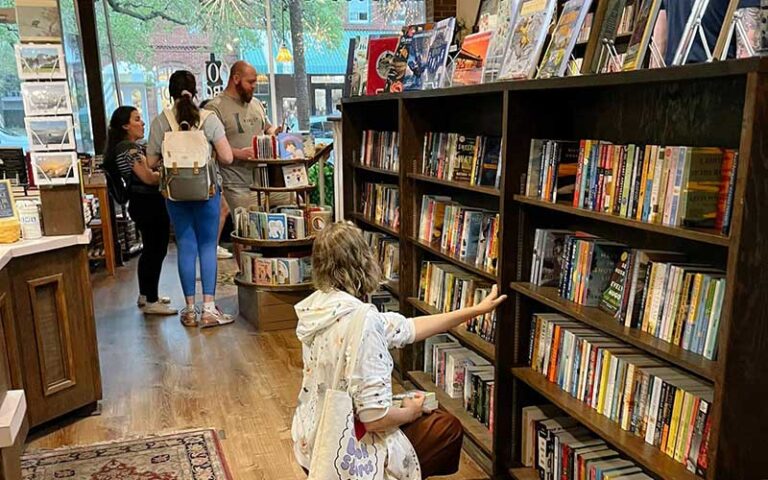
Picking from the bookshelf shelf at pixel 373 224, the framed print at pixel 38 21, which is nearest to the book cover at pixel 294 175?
the bookshelf shelf at pixel 373 224

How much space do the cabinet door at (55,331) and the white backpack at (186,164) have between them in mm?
1000

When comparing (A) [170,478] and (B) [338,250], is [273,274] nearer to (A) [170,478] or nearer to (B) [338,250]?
(A) [170,478]

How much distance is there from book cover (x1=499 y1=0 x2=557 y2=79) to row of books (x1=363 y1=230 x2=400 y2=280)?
1.36m

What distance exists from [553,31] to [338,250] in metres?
1.05

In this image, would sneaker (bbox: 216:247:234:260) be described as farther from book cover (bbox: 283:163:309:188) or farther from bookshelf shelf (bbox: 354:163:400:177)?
bookshelf shelf (bbox: 354:163:400:177)

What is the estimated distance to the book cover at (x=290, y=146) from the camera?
430 centimetres

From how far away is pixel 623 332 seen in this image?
1.89 m

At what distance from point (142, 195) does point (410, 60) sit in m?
2.23

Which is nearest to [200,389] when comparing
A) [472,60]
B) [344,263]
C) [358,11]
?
[344,263]

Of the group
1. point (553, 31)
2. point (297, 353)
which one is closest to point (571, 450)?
point (553, 31)

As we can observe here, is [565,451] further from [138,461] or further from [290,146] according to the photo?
[290,146]

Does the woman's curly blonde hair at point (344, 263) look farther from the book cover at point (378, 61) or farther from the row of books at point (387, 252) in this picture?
the book cover at point (378, 61)

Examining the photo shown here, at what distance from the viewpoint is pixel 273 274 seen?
4367 mm

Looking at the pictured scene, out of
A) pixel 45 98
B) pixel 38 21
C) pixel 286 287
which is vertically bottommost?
pixel 286 287
